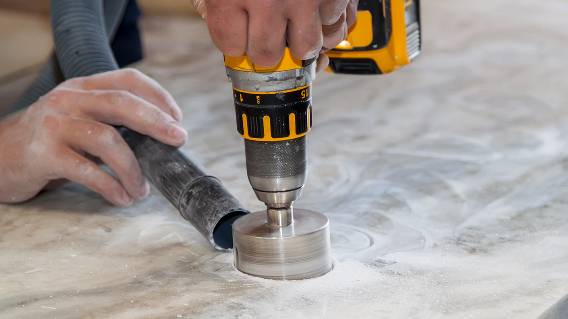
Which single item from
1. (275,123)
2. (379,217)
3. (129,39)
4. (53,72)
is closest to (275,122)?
(275,123)

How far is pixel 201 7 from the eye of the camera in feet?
4.12

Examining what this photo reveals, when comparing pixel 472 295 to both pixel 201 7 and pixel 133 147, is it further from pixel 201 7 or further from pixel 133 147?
pixel 133 147

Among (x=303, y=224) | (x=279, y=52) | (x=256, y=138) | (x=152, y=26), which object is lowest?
(x=152, y=26)

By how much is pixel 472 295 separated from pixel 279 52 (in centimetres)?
45

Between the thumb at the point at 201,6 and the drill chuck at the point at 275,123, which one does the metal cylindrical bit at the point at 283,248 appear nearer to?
the drill chuck at the point at 275,123

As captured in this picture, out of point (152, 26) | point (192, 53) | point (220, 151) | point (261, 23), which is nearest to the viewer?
point (261, 23)

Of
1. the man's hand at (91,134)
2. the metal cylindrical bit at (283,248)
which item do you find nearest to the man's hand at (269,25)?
the metal cylindrical bit at (283,248)

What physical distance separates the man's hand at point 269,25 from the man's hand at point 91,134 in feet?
1.51

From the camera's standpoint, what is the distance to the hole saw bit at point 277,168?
125 cm

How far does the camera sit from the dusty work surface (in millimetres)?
1336

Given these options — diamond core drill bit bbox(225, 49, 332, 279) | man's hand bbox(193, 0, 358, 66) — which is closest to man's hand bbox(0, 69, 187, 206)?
diamond core drill bit bbox(225, 49, 332, 279)

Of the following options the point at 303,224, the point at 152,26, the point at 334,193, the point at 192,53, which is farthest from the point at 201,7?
the point at 152,26

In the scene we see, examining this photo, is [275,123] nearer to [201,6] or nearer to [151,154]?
[201,6]

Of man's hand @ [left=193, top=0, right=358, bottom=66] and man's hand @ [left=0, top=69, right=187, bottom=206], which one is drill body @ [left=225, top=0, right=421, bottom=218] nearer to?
man's hand @ [left=193, top=0, right=358, bottom=66]
